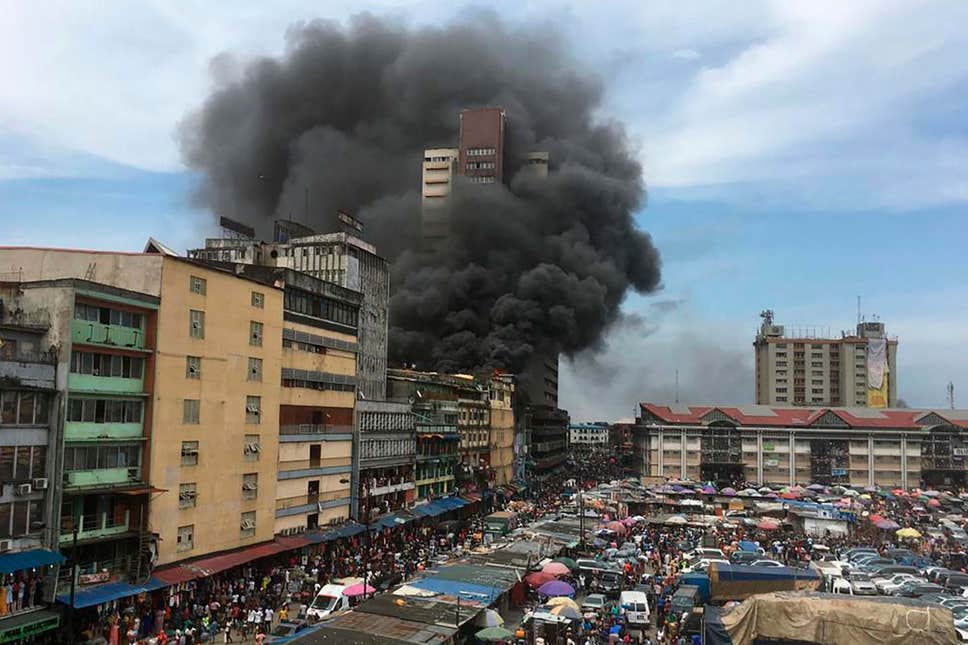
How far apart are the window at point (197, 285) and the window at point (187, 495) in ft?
26.3

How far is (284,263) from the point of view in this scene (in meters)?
62.2

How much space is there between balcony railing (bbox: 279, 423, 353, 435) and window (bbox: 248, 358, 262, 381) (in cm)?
355

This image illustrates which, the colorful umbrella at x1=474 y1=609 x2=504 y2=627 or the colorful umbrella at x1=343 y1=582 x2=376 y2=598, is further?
the colorful umbrella at x1=343 y1=582 x2=376 y2=598

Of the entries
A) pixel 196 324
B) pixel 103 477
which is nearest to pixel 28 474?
pixel 103 477

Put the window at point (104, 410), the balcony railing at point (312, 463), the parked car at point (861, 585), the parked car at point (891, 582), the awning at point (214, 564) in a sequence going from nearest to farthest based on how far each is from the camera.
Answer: the window at point (104, 410) → the awning at point (214, 564) → the parked car at point (861, 585) → the parked car at point (891, 582) → the balcony railing at point (312, 463)

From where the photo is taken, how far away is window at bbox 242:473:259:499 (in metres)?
37.5

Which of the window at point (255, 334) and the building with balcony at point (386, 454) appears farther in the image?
the building with balcony at point (386, 454)

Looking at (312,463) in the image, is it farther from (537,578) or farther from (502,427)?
(502,427)

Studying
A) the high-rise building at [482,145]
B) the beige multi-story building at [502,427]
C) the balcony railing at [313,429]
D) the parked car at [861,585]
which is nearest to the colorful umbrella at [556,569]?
the parked car at [861,585]

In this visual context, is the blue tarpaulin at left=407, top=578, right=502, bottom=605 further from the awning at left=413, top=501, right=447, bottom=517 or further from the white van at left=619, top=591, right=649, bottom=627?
the awning at left=413, top=501, right=447, bottom=517

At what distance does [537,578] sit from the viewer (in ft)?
118

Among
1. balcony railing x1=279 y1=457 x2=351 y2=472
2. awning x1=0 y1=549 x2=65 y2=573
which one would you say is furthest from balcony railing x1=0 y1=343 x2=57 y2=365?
balcony railing x1=279 y1=457 x2=351 y2=472

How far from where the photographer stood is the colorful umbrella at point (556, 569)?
3669cm

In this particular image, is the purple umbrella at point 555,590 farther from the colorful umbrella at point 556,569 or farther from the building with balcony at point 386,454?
the building with balcony at point 386,454
